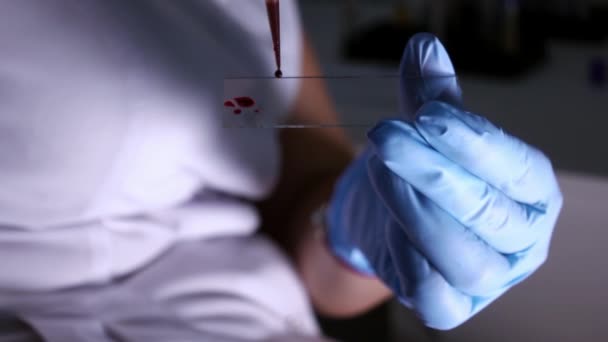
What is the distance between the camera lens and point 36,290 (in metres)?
0.55

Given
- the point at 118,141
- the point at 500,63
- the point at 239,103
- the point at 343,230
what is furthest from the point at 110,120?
the point at 500,63

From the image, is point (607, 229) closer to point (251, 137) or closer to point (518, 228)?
point (518, 228)

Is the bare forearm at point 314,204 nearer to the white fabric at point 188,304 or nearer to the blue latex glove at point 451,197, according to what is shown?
the white fabric at point 188,304

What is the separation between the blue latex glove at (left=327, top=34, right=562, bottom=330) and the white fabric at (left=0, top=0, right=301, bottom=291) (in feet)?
0.40

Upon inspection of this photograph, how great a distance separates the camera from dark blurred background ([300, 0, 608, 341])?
795mm

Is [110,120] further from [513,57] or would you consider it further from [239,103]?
[513,57]

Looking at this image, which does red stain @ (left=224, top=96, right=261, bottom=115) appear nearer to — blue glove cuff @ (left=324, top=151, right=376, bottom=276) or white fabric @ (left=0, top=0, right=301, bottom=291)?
white fabric @ (left=0, top=0, right=301, bottom=291)

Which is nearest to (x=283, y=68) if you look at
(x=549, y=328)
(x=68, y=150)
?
(x=68, y=150)

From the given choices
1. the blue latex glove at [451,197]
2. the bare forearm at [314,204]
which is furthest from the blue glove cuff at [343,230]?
the blue latex glove at [451,197]

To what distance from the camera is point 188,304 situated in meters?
0.58

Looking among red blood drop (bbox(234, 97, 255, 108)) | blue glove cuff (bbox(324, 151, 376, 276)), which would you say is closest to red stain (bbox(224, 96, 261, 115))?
red blood drop (bbox(234, 97, 255, 108))

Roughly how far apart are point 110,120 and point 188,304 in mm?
181

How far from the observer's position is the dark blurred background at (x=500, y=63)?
79cm

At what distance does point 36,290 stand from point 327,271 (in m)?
0.30
